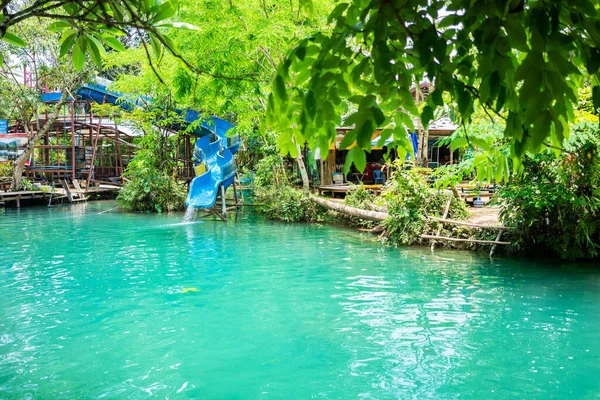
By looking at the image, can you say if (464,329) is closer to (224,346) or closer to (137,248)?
(224,346)

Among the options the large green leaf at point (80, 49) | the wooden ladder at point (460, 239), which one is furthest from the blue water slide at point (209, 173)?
the large green leaf at point (80, 49)

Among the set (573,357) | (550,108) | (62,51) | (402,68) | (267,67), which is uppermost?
(267,67)

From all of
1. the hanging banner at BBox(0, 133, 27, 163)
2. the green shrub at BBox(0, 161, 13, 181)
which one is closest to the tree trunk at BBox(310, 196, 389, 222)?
the hanging banner at BBox(0, 133, 27, 163)

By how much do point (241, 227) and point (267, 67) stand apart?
459cm

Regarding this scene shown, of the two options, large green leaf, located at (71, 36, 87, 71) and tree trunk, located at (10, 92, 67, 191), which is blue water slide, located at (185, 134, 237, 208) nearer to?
tree trunk, located at (10, 92, 67, 191)

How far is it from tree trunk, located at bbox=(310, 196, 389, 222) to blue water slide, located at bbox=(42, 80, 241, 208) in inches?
134

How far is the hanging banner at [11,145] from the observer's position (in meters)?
21.9

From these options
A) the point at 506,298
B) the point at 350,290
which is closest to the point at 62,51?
the point at 350,290

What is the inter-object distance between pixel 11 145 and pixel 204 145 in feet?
39.1

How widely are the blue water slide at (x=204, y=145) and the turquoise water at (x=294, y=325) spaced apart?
5.54 metres

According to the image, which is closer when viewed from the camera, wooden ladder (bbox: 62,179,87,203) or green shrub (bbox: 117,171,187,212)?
green shrub (bbox: 117,171,187,212)

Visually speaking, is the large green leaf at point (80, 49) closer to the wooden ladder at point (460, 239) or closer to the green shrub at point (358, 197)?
the wooden ladder at point (460, 239)

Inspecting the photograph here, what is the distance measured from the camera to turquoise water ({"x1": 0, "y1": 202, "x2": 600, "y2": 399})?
13.0ft

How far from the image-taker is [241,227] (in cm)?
1329
